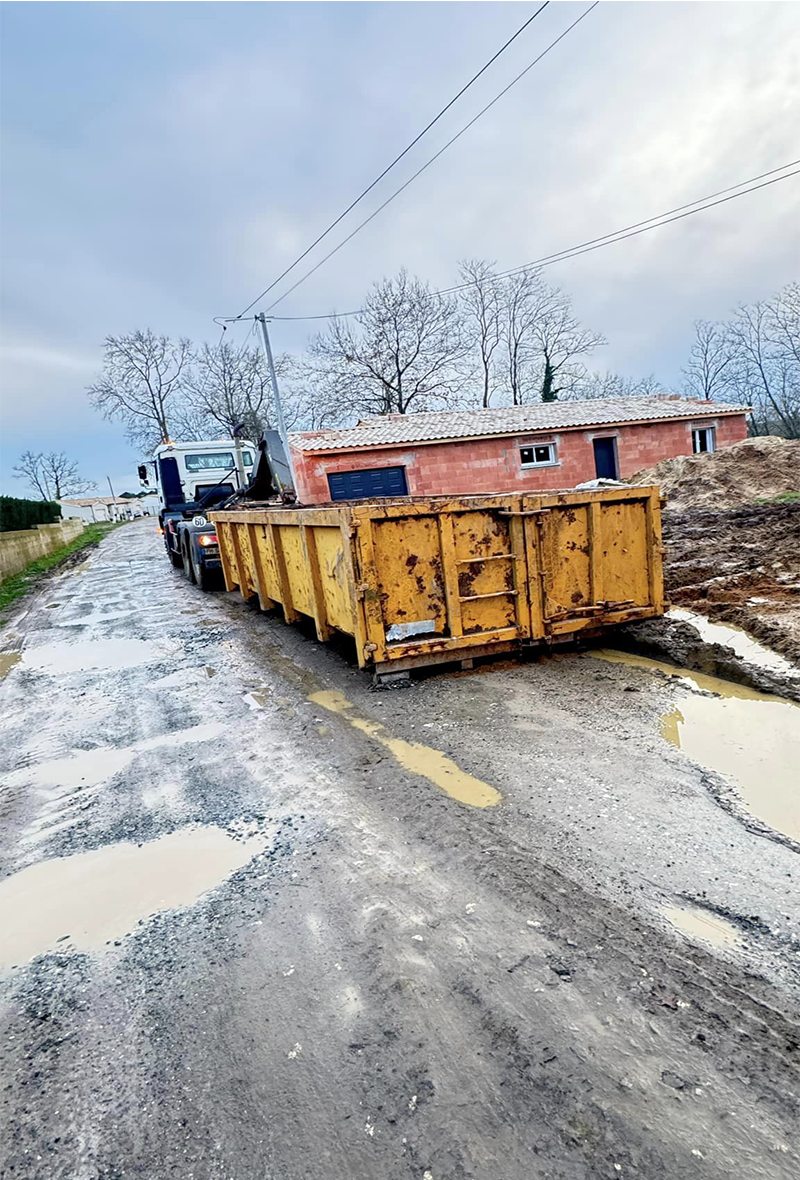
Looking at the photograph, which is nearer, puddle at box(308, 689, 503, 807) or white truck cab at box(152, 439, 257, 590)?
puddle at box(308, 689, 503, 807)

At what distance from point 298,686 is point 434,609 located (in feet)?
4.97

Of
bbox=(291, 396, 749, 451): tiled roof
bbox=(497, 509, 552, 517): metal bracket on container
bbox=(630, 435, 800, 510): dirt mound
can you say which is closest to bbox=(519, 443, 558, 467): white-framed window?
bbox=(291, 396, 749, 451): tiled roof

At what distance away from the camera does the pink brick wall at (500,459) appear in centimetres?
2234

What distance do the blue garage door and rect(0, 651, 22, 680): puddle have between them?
14.8 m

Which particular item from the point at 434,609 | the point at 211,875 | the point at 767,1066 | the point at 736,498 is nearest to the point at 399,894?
the point at 211,875

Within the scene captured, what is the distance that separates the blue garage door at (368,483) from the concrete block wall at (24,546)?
400 inches

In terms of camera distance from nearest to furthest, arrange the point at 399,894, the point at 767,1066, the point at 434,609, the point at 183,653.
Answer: the point at 767,1066 → the point at 399,894 → the point at 434,609 → the point at 183,653

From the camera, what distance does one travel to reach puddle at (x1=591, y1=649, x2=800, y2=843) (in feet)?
10.8

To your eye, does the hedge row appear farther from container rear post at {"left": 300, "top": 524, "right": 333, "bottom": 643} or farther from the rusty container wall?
the rusty container wall

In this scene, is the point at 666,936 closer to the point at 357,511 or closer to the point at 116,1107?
the point at 116,1107

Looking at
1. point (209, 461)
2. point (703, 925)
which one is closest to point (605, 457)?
point (209, 461)

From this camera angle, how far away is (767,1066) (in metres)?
1.85

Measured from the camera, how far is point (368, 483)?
22.7m

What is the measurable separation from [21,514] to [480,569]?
89.1 feet
